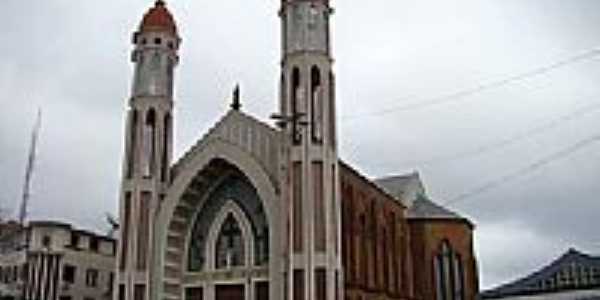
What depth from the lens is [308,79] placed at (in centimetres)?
3691

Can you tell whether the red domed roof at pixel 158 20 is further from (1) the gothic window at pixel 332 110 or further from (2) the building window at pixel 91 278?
(2) the building window at pixel 91 278

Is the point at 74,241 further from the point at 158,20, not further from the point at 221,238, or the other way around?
the point at 158,20

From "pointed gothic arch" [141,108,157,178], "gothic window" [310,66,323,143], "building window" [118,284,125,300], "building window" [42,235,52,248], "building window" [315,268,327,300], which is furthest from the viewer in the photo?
"building window" [42,235,52,248]

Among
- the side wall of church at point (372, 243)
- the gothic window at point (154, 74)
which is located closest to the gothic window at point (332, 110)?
the side wall of church at point (372, 243)

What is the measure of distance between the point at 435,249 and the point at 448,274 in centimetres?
187

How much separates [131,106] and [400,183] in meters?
20.8

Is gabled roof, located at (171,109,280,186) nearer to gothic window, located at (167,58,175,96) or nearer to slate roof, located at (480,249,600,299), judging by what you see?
gothic window, located at (167,58,175,96)

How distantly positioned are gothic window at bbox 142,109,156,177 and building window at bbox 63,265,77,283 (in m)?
14.5

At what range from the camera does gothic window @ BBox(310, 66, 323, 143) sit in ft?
118

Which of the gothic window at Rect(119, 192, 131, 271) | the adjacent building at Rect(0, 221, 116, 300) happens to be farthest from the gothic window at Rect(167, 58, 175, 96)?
the adjacent building at Rect(0, 221, 116, 300)

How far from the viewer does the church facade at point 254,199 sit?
34469mm

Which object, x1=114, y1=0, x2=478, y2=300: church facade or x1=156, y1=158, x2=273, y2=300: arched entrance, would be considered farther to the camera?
x1=156, y1=158, x2=273, y2=300: arched entrance

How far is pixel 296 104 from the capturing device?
3678 cm

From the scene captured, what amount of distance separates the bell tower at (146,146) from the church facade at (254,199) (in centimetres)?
6
